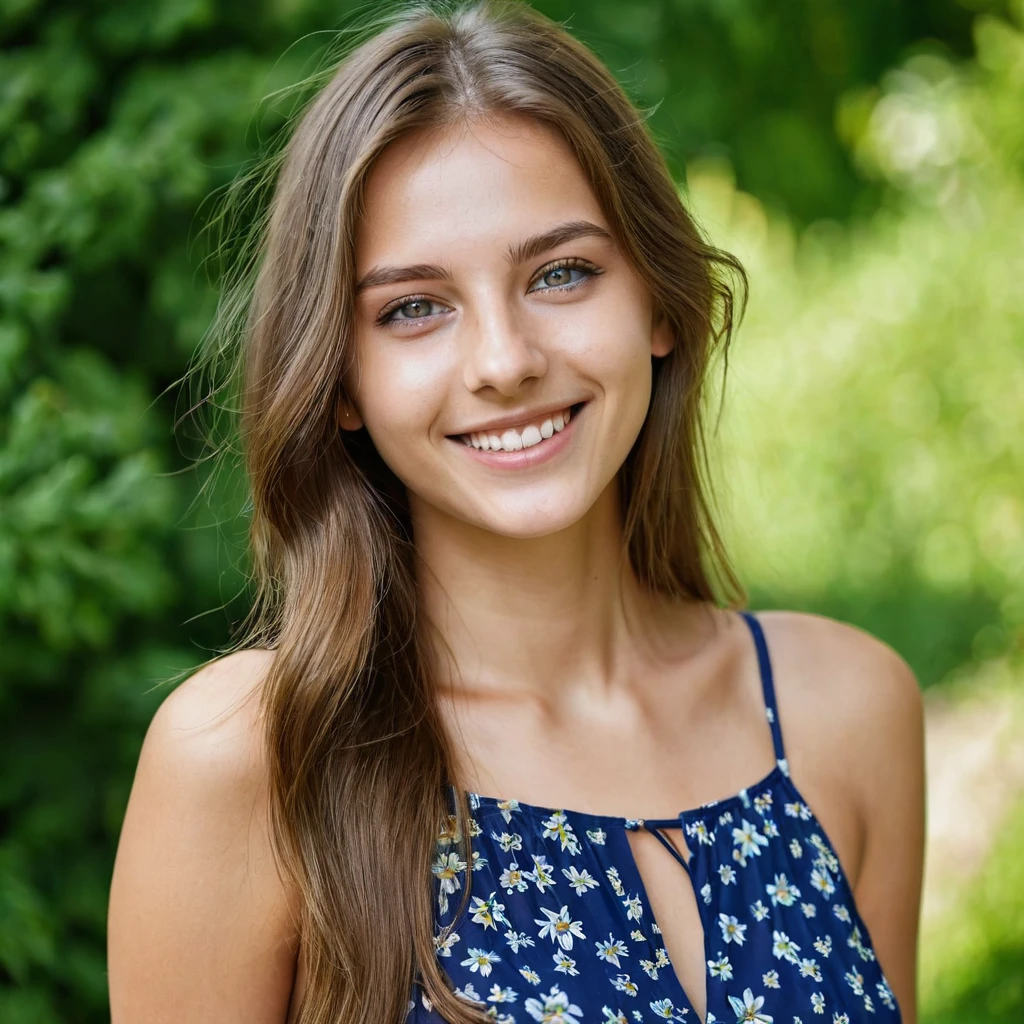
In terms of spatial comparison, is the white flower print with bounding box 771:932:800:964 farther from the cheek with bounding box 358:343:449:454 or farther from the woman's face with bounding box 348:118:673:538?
the cheek with bounding box 358:343:449:454

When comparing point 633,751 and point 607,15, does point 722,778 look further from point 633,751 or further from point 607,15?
point 607,15

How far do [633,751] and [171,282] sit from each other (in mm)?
1339

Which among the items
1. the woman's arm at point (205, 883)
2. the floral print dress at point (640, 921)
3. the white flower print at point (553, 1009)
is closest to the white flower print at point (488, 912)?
the floral print dress at point (640, 921)

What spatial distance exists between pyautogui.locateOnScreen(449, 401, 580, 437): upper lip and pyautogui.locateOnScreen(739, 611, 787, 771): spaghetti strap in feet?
2.01

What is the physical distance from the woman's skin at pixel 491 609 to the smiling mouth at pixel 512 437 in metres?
0.02

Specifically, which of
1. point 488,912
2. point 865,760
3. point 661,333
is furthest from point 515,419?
point 865,760

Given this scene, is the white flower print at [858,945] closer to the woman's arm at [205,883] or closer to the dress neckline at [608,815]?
the dress neckline at [608,815]

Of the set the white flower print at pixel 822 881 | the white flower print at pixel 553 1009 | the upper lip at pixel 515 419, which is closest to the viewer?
the white flower print at pixel 553 1009

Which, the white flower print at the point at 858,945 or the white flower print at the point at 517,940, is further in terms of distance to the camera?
the white flower print at the point at 858,945

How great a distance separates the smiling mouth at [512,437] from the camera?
1.79 m

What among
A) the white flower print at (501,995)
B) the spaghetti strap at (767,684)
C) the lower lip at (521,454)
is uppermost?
the lower lip at (521,454)

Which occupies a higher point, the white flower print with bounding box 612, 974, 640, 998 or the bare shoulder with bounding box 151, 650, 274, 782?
the bare shoulder with bounding box 151, 650, 274, 782

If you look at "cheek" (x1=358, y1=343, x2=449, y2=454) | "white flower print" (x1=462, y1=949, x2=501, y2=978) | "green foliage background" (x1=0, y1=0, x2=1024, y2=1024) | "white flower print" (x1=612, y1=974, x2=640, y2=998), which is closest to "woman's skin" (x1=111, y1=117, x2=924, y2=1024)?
"cheek" (x1=358, y1=343, x2=449, y2=454)

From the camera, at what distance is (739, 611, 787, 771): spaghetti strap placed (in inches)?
82.4
